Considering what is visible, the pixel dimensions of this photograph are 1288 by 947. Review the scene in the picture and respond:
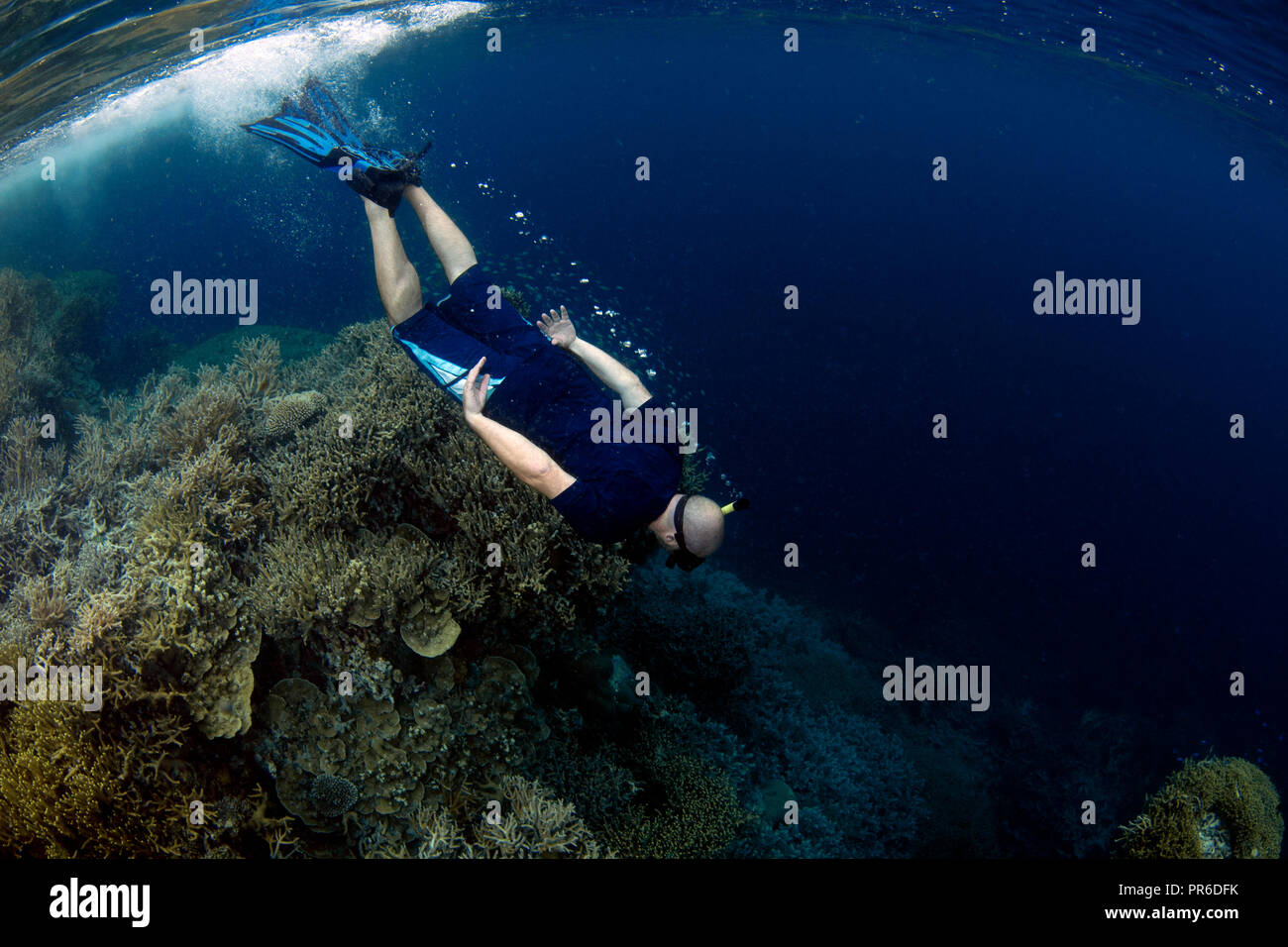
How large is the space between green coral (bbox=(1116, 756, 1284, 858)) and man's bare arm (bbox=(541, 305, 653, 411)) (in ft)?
24.6

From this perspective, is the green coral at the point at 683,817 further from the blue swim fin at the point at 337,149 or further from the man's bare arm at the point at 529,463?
the blue swim fin at the point at 337,149

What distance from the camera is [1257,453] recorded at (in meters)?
64.1

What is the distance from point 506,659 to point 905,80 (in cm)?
A: 7530

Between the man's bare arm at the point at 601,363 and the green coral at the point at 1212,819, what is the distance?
7.50 m

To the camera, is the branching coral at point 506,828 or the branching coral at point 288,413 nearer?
the branching coral at point 506,828

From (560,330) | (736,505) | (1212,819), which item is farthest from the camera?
(1212,819)

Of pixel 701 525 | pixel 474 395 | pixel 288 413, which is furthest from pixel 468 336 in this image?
pixel 701 525

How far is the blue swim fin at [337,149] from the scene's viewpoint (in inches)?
217

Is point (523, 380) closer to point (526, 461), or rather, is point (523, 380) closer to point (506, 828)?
point (526, 461)

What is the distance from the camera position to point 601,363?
5.22 m

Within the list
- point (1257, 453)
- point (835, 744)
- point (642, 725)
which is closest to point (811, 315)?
point (835, 744)

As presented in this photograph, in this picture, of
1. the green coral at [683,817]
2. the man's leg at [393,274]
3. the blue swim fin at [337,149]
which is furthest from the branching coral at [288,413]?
the green coral at [683,817]

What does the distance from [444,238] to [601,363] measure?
2.22 m

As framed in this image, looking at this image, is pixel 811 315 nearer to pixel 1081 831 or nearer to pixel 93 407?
pixel 1081 831
